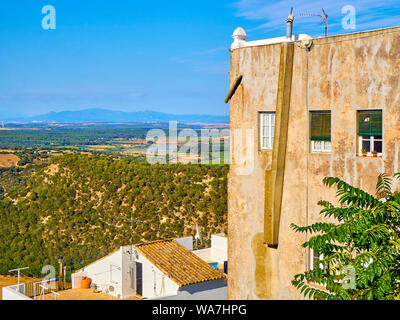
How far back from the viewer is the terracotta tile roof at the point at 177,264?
56.3 ft

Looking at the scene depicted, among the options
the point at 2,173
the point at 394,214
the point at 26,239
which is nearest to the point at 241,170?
the point at 394,214

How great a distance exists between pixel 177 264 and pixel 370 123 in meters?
11.9

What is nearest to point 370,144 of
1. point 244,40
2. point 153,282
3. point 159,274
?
point 244,40

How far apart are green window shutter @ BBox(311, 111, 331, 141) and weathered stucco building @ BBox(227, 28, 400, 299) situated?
0.7 inches

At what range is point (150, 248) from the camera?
19234 mm

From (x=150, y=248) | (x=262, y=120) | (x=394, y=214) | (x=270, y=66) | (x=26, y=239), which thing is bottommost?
(x=26, y=239)

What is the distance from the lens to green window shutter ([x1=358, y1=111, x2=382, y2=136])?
7713 millimetres

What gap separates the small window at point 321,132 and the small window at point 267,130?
0.84 meters

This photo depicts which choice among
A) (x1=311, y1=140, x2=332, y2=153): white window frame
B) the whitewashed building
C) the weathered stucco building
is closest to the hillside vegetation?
the whitewashed building

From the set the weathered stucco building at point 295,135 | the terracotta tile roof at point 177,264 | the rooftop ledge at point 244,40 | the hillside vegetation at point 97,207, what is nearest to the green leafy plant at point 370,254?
the weathered stucco building at point 295,135

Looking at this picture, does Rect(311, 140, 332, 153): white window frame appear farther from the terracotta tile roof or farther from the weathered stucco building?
the terracotta tile roof

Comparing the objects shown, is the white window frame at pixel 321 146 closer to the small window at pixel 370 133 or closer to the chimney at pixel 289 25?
the small window at pixel 370 133

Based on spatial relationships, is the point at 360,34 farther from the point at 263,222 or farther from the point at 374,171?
the point at 263,222
